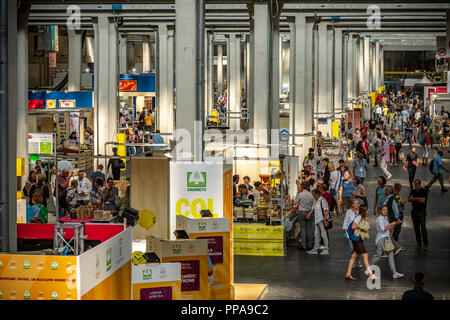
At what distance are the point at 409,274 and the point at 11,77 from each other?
29.3ft

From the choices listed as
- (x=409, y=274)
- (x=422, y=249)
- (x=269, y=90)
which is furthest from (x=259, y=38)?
(x=409, y=274)

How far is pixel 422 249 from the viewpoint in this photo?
16.9 metres

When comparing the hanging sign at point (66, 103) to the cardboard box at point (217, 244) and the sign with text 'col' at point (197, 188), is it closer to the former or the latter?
the sign with text 'col' at point (197, 188)

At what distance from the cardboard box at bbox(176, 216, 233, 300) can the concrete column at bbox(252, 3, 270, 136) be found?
12.0m

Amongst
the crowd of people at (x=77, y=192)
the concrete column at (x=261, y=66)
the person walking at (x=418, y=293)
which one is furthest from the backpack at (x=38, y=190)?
the person walking at (x=418, y=293)

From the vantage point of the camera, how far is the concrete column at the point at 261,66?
23.3 m

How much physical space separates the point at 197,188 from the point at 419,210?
5959 mm

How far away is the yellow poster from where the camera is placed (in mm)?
7695

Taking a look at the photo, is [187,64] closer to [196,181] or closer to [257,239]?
[196,181]

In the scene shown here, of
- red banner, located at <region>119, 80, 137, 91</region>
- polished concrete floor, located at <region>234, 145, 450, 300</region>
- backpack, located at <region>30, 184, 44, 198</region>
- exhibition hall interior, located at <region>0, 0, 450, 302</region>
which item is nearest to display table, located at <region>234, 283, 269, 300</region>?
exhibition hall interior, located at <region>0, 0, 450, 302</region>

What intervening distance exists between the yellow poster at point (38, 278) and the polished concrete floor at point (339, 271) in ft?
19.1

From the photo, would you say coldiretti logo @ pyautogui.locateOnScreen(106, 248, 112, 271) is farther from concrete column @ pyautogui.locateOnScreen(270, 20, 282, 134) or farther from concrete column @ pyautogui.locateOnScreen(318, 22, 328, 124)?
concrete column @ pyautogui.locateOnScreen(318, 22, 328, 124)

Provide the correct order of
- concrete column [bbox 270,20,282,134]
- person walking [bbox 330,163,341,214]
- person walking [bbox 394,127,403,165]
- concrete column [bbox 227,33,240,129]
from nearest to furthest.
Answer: person walking [bbox 330,163,341,214], concrete column [bbox 270,20,282,134], person walking [bbox 394,127,403,165], concrete column [bbox 227,33,240,129]
